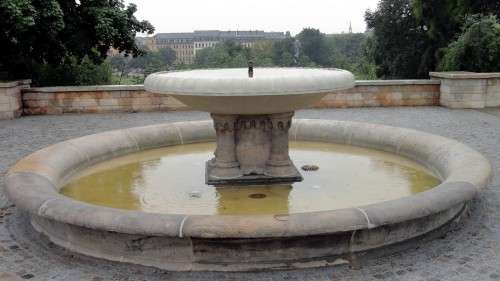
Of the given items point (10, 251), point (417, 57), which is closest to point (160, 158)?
point (10, 251)

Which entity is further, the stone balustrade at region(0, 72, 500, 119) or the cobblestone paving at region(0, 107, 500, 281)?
the stone balustrade at region(0, 72, 500, 119)

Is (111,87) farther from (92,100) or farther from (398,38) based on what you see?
(398,38)

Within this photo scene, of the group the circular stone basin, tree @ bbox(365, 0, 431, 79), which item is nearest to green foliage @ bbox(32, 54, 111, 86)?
the circular stone basin

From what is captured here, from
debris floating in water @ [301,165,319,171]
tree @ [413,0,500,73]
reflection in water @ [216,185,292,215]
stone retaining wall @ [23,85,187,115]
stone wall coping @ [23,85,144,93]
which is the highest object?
tree @ [413,0,500,73]

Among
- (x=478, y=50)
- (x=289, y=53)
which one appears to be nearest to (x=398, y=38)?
(x=478, y=50)

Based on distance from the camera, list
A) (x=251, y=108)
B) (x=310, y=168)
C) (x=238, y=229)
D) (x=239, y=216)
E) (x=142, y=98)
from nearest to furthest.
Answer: (x=238, y=229)
(x=239, y=216)
(x=251, y=108)
(x=310, y=168)
(x=142, y=98)

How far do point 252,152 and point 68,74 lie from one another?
496 inches

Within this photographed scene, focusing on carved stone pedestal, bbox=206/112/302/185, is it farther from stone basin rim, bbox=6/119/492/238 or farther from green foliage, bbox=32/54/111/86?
green foliage, bbox=32/54/111/86

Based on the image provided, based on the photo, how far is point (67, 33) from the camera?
47.2ft

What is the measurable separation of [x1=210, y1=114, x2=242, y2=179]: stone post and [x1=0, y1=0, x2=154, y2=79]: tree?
333 inches

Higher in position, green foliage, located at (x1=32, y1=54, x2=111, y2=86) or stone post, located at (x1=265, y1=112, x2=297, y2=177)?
green foliage, located at (x1=32, y1=54, x2=111, y2=86)

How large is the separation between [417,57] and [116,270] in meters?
28.2

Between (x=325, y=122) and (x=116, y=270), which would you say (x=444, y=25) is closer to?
(x=325, y=122)

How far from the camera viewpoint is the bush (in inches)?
645
